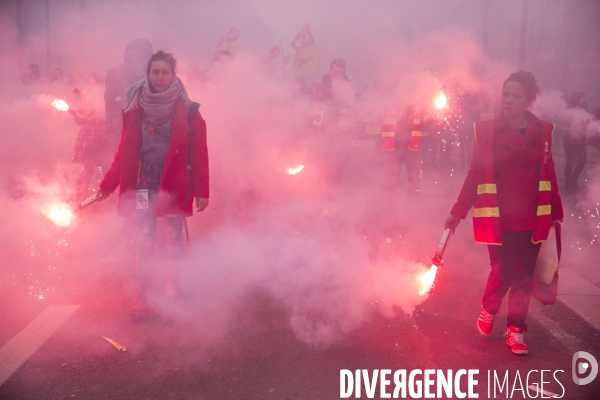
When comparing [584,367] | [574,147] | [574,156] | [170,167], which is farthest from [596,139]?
[170,167]

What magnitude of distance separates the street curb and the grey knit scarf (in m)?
3.31

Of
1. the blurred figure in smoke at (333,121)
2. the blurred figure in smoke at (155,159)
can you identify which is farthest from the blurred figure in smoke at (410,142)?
the blurred figure in smoke at (155,159)

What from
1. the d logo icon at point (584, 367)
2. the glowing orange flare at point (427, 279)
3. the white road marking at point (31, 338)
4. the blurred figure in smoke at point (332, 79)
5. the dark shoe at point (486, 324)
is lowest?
the d logo icon at point (584, 367)

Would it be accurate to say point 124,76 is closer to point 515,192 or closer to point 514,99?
point 514,99

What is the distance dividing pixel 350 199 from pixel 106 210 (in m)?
3.41

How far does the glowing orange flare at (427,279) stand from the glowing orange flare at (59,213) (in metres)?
4.16

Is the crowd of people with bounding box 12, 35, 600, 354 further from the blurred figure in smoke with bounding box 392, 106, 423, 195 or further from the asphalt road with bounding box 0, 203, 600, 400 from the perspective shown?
the blurred figure in smoke with bounding box 392, 106, 423, 195

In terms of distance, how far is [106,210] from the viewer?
7.47m

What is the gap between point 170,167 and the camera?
395 centimetres

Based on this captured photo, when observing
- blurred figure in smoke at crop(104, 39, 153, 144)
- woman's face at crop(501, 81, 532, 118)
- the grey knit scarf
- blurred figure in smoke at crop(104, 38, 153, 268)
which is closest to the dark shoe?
woman's face at crop(501, 81, 532, 118)

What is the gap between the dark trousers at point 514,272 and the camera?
3602 millimetres

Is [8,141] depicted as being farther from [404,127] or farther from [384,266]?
[384,266]

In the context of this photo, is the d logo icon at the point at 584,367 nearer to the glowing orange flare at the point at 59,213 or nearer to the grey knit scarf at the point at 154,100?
the grey knit scarf at the point at 154,100

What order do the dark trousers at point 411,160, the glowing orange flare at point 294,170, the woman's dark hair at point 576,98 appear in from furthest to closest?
the woman's dark hair at point 576,98 < the glowing orange flare at point 294,170 < the dark trousers at point 411,160
